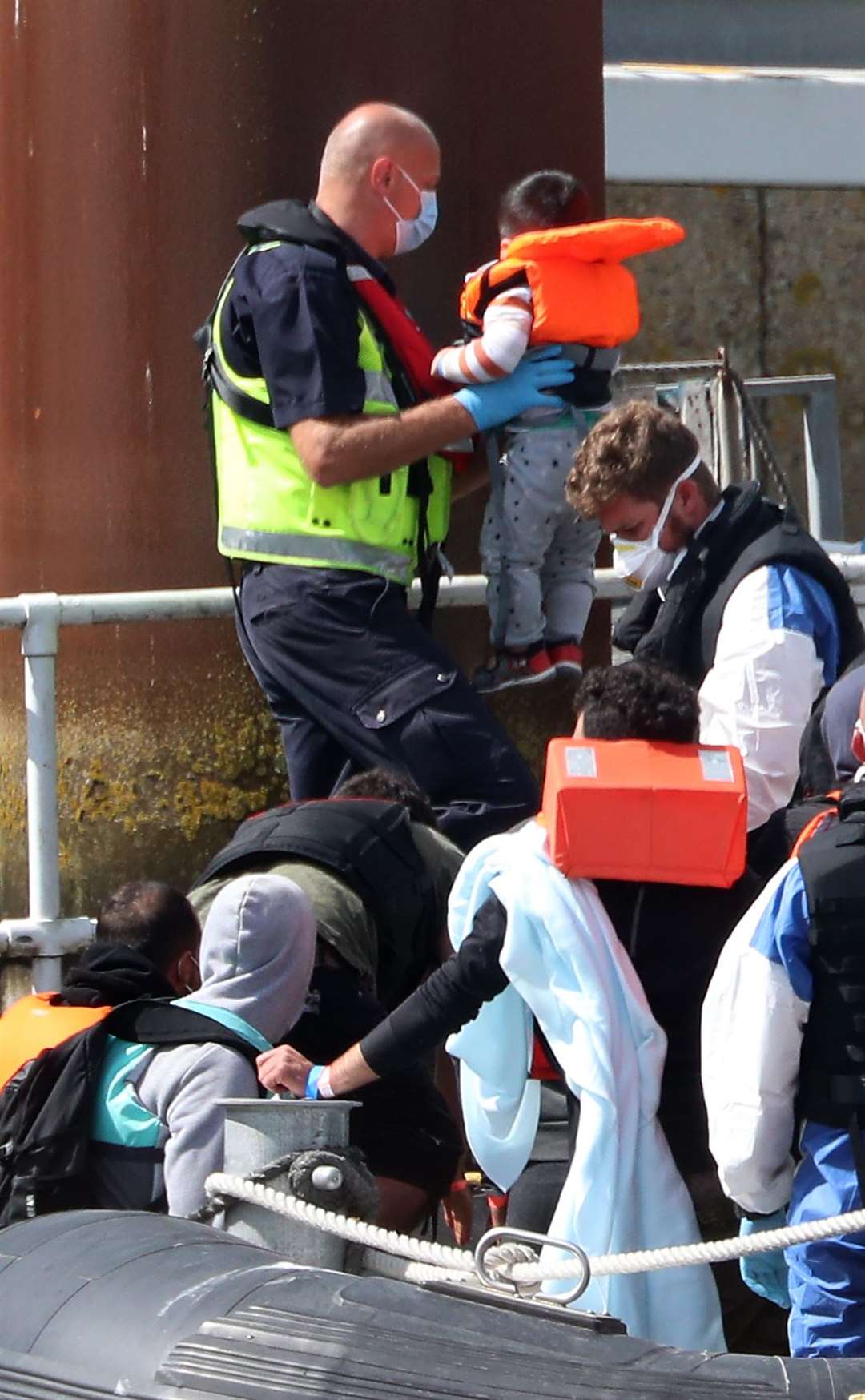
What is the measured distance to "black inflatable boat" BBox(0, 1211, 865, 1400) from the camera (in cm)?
302

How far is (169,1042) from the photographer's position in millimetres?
3992

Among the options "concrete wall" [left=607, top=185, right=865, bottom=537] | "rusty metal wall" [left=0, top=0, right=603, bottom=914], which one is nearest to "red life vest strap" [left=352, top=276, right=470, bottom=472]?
"rusty metal wall" [left=0, top=0, right=603, bottom=914]

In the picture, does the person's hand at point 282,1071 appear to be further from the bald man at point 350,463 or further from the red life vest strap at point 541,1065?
the bald man at point 350,463

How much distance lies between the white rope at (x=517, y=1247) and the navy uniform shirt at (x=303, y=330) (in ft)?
6.48

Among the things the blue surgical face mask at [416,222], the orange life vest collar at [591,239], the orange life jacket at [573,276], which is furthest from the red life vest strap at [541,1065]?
the blue surgical face mask at [416,222]

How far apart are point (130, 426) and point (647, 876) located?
2556 millimetres

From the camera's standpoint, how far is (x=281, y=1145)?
362 centimetres

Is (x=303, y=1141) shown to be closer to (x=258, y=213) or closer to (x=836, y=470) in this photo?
(x=258, y=213)

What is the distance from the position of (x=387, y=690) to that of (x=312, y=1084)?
1.25 meters

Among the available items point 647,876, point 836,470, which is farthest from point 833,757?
point 836,470

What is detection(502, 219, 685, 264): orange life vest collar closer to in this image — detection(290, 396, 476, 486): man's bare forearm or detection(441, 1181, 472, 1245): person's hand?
detection(290, 396, 476, 486): man's bare forearm

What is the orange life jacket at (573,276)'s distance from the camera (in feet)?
17.1

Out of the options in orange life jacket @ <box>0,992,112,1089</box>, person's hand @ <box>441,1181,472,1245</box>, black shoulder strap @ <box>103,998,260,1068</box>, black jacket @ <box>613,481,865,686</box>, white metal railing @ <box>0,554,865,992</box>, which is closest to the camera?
black shoulder strap @ <box>103,998,260,1068</box>

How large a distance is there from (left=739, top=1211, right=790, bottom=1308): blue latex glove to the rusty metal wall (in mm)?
2416
